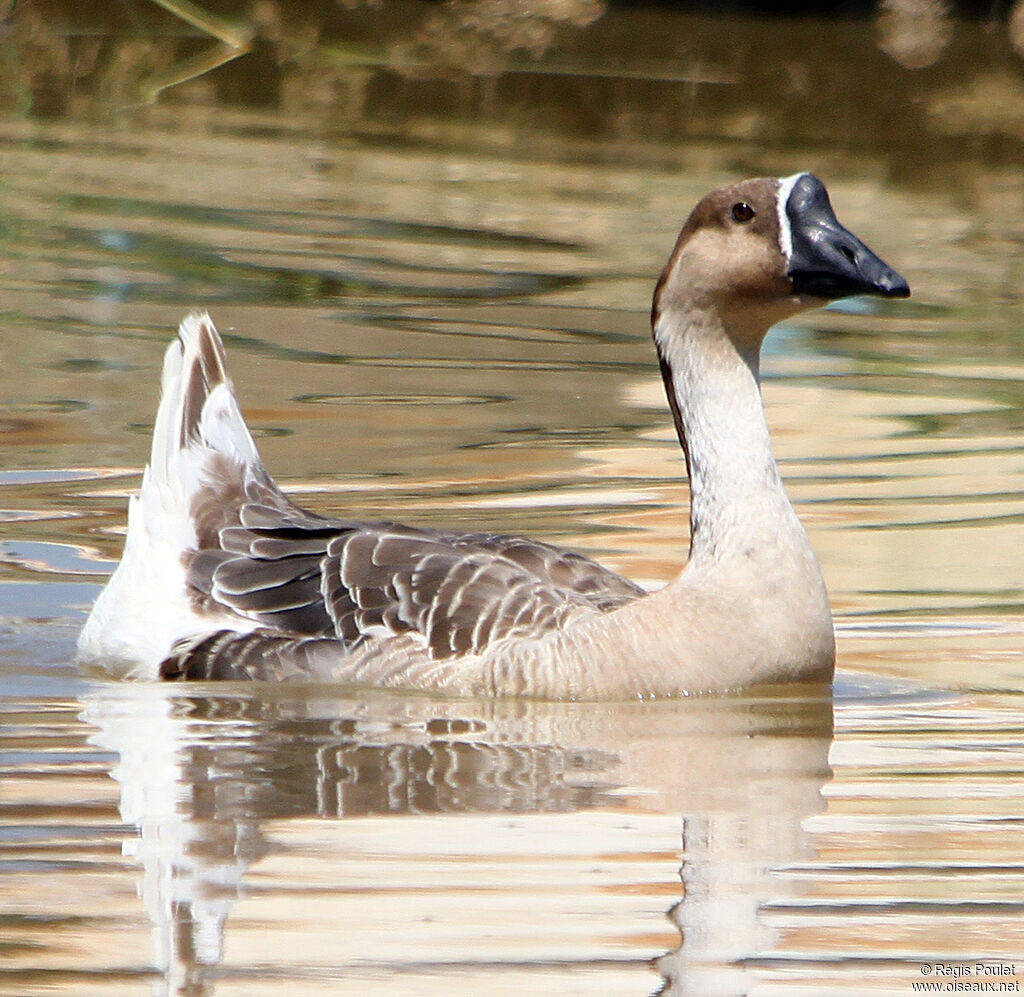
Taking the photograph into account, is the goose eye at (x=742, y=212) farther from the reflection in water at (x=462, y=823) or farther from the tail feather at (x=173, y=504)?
the tail feather at (x=173, y=504)

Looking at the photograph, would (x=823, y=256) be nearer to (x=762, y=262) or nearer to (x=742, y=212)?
(x=762, y=262)

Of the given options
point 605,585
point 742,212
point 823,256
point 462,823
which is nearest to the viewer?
point 462,823

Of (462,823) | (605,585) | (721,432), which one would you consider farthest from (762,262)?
(462,823)

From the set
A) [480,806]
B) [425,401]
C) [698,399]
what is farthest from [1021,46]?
[480,806]

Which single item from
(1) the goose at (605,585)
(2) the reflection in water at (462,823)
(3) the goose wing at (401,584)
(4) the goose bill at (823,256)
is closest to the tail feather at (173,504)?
(1) the goose at (605,585)

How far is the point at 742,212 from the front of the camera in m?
7.46

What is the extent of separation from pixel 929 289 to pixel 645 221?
2.61m

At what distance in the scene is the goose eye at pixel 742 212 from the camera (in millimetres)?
7449

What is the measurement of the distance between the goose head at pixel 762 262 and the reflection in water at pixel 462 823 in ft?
4.31

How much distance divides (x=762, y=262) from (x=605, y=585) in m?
1.25

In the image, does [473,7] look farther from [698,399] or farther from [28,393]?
[698,399]

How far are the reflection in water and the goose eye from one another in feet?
5.21

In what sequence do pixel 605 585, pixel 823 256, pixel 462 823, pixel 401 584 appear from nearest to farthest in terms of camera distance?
pixel 462 823, pixel 823 256, pixel 401 584, pixel 605 585

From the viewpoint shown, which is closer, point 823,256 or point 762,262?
point 823,256
